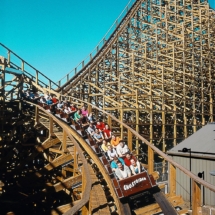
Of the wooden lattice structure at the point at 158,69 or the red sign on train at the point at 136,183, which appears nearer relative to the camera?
the red sign on train at the point at 136,183

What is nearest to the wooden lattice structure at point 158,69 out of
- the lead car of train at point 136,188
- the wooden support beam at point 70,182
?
the wooden support beam at point 70,182

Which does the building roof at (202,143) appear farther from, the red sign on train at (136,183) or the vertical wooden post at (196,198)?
the vertical wooden post at (196,198)

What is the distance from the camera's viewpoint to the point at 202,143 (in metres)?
8.98

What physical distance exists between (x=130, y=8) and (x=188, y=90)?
7.24 meters

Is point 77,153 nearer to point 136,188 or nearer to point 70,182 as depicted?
point 70,182

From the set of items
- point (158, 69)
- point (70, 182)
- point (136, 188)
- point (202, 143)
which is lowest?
point (70, 182)

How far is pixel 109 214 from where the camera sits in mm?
4848

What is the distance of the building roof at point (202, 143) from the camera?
8453mm

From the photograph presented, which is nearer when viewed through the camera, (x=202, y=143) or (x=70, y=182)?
(x=70, y=182)

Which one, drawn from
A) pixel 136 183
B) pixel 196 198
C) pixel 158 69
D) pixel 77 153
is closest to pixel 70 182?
pixel 77 153

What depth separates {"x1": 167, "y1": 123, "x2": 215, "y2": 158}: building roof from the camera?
27.7ft

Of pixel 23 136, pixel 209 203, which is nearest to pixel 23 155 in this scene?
pixel 23 136

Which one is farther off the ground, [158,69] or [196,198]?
[158,69]

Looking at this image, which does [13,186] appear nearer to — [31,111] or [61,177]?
[61,177]
